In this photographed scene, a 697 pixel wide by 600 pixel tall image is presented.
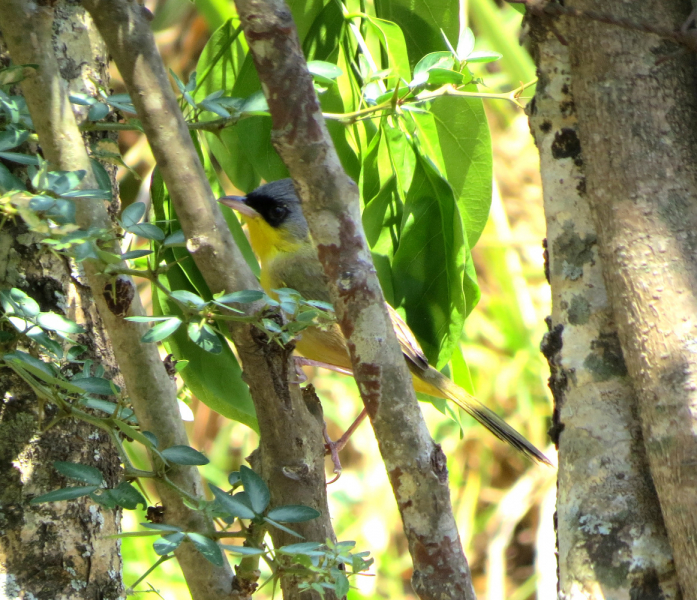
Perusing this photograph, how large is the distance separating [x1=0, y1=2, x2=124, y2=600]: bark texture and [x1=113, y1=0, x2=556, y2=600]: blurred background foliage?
88.4 inches

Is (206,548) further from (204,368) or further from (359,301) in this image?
(204,368)

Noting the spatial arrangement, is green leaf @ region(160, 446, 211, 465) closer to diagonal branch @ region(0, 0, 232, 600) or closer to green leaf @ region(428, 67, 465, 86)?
diagonal branch @ region(0, 0, 232, 600)

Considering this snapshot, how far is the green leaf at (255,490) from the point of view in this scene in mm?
1010

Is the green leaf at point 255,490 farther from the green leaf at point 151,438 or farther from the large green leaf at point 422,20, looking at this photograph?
the large green leaf at point 422,20

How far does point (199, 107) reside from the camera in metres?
1.19

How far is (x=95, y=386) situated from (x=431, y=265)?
72 cm

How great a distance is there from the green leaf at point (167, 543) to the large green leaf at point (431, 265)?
698 millimetres

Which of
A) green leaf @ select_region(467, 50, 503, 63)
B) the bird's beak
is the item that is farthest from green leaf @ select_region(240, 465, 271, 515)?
the bird's beak

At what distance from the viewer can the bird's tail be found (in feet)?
7.39

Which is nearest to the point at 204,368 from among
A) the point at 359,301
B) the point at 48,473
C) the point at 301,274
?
the point at 48,473

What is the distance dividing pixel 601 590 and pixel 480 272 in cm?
359

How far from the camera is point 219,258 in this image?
1.03 metres

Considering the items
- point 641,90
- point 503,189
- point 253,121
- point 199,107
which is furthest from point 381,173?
point 503,189

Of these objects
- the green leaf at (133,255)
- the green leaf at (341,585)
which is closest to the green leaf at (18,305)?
the green leaf at (133,255)
